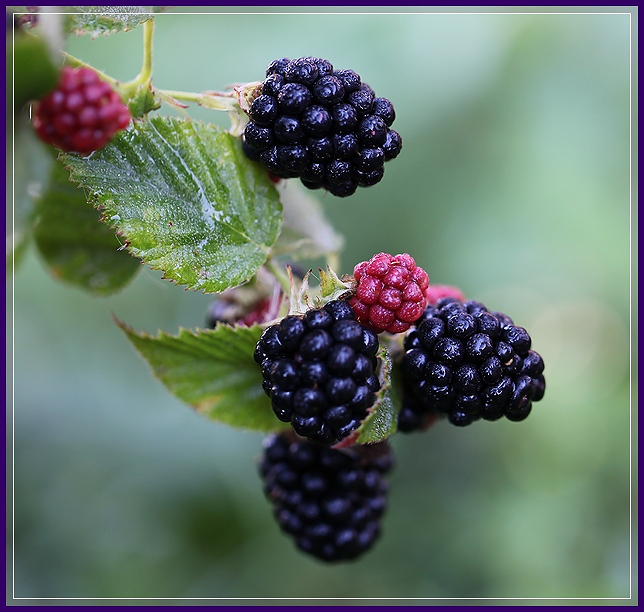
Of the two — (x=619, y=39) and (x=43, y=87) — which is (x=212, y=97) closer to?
(x=43, y=87)

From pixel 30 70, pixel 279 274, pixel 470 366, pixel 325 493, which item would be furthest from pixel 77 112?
pixel 325 493

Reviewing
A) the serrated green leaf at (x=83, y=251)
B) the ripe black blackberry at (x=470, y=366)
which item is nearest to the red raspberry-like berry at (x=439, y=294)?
the ripe black blackberry at (x=470, y=366)

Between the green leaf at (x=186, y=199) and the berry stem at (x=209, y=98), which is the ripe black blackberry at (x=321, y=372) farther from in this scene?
the berry stem at (x=209, y=98)

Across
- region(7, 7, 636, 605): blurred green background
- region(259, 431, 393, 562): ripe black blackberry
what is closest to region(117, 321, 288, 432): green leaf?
region(259, 431, 393, 562): ripe black blackberry

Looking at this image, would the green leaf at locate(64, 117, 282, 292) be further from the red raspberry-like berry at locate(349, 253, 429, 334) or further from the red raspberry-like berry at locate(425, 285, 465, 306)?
the red raspberry-like berry at locate(425, 285, 465, 306)

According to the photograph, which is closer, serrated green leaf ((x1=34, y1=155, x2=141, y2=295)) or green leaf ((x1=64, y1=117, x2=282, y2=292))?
green leaf ((x1=64, y1=117, x2=282, y2=292))

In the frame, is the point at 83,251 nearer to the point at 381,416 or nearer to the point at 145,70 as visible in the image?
the point at 145,70
